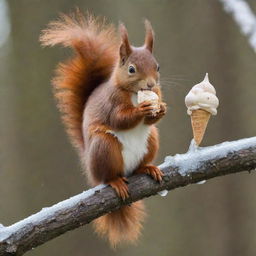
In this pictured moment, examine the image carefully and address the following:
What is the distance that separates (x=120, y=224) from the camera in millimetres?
1648

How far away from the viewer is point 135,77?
1.47 m

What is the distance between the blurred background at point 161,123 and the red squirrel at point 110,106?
61 centimetres

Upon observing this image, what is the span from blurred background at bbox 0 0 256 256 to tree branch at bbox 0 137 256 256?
905mm

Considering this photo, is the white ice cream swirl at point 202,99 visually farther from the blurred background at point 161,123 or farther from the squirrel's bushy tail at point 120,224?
the blurred background at point 161,123

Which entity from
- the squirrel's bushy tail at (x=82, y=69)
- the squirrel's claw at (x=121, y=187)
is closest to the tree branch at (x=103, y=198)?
the squirrel's claw at (x=121, y=187)

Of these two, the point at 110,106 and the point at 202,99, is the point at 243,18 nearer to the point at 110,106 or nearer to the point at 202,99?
the point at 202,99

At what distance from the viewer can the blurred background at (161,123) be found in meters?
2.33

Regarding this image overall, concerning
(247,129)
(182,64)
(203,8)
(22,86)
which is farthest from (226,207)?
(22,86)

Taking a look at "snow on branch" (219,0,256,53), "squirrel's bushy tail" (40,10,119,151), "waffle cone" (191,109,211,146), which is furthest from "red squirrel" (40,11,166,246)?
"snow on branch" (219,0,256,53)

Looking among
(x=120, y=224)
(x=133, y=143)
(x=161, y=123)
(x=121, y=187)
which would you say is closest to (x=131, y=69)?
(x=133, y=143)

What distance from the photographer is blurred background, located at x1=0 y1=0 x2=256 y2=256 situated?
7.66 ft

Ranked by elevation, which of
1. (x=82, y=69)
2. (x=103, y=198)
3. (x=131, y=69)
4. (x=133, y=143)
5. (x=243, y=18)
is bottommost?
(x=243, y=18)

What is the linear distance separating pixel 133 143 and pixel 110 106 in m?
0.11

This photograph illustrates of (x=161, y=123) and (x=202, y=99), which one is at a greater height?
(x=161, y=123)
